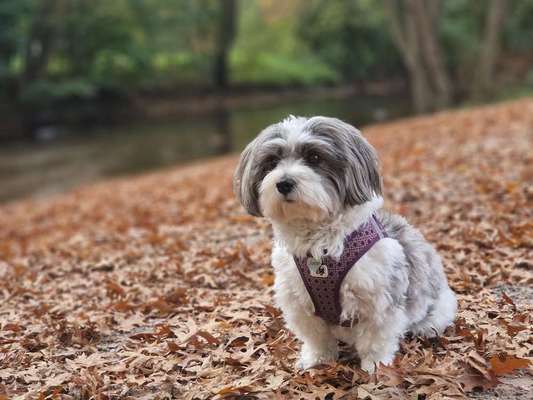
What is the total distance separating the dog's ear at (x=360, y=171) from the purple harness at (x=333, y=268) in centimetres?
24

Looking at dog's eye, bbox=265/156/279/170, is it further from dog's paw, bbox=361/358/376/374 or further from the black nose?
dog's paw, bbox=361/358/376/374

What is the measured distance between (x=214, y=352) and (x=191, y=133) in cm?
2880

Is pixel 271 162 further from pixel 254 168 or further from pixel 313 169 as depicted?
pixel 313 169

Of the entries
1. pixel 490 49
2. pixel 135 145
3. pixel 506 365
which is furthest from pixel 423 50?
pixel 506 365

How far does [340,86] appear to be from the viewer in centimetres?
5359

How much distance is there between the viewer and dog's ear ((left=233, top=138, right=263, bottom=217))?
3.97 m

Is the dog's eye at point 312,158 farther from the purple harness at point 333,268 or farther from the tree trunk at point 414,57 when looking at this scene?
the tree trunk at point 414,57

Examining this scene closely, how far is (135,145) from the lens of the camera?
30.2m

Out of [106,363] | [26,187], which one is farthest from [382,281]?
[26,187]

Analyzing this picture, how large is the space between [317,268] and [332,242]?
7.3 inches

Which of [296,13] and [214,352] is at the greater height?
[296,13]

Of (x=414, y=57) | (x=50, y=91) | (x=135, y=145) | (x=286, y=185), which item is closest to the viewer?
(x=286, y=185)

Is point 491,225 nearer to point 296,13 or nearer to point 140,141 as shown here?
point 140,141

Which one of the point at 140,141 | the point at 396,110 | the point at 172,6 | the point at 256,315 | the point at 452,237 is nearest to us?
the point at 256,315
